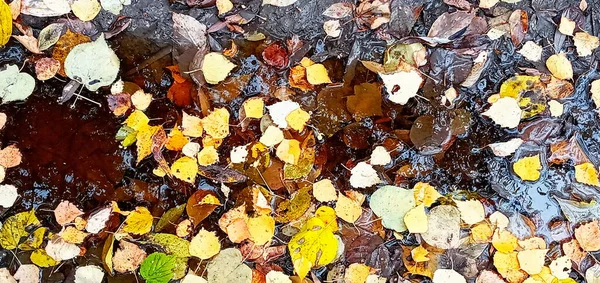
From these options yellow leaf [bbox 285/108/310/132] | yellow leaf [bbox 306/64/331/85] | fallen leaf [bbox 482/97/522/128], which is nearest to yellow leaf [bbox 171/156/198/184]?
yellow leaf [bbox 285/108/310/132]

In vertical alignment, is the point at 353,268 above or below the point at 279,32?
below

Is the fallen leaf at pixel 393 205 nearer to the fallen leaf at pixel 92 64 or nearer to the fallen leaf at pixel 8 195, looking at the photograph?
the fallen leaf at pixel 92 64

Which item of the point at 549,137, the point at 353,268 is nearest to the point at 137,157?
the point at 353,268

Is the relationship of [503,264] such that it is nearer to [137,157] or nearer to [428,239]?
[428,239]

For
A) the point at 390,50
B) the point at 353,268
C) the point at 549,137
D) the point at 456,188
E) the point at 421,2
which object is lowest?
the point at 353,268

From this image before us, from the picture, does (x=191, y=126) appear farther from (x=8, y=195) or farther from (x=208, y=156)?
(x=8, y=195)

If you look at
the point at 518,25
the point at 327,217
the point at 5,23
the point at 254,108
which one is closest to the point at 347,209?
the point at 327,217
